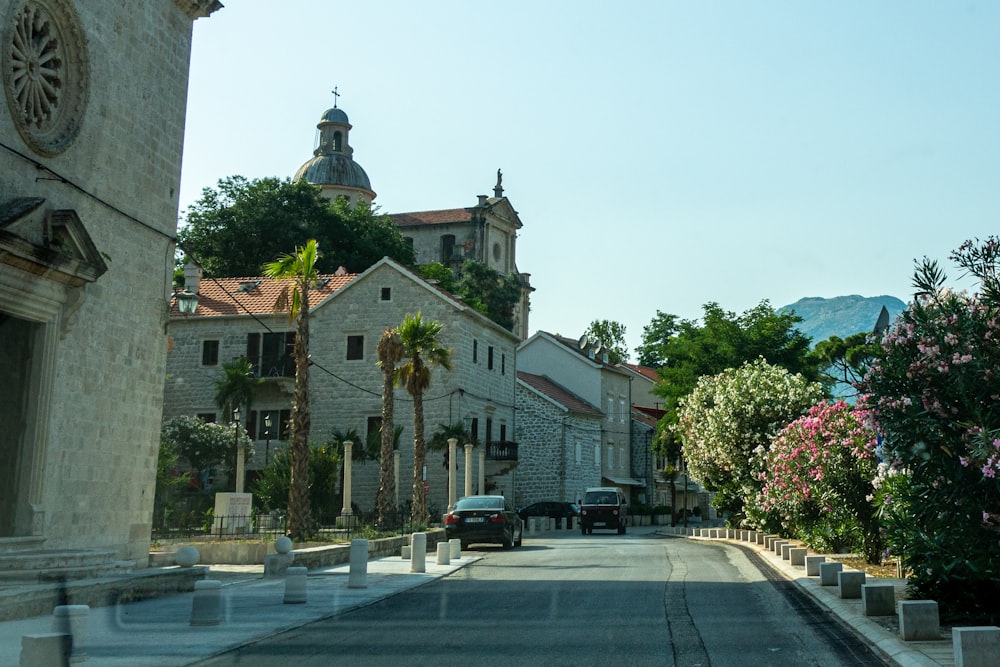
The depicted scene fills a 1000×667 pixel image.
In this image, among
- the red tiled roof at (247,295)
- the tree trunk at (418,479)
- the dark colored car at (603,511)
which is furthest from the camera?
the red tiled roof at (247,295)

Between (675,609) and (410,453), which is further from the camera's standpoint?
(410,453)

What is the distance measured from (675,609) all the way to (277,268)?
14.6m

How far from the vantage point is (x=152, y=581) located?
15.8 m

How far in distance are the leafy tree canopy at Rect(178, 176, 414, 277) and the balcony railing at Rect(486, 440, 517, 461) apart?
17146 mm

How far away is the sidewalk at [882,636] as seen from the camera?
9.34m

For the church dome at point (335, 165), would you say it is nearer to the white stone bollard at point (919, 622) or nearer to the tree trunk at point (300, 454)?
the tree trunk at point (300, 454)

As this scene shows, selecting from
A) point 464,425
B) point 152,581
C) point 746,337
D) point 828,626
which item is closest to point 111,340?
point 152,581

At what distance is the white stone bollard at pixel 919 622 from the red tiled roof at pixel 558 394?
141ft

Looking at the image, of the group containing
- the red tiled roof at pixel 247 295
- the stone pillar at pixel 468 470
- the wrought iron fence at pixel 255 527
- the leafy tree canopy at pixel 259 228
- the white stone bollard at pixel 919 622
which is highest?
the leafy tree canopy at pixel 259 228

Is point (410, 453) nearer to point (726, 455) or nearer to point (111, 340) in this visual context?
point (726, 455)

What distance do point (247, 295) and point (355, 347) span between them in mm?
6034

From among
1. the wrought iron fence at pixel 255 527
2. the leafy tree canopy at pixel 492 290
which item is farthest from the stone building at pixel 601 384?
the wrought iron fence at pixel 255 527

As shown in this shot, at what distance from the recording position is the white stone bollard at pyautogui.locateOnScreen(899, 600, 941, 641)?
10.4 m

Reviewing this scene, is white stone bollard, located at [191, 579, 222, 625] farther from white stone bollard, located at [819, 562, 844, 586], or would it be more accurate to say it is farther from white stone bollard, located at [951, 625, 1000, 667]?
white stone bollard, located at [819, 562, 844, 586]
